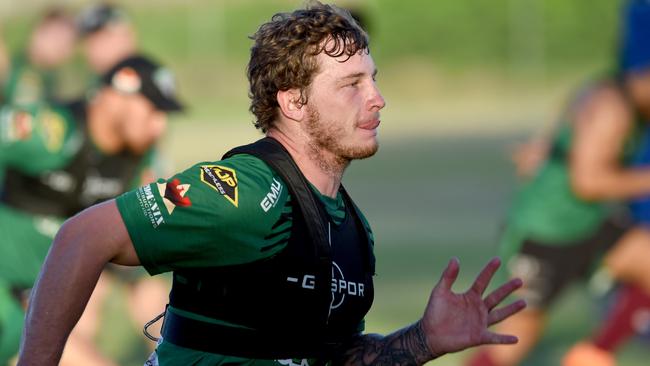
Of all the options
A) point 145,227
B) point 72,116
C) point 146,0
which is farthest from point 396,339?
point 146,0

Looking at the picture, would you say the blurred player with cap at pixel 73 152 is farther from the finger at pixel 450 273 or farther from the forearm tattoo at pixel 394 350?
the finger at pixel 450 273

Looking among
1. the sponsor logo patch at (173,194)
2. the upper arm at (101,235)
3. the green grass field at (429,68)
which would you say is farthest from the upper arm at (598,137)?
the green grass field at (429,68)

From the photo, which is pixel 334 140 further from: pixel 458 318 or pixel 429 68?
pixel 429 68

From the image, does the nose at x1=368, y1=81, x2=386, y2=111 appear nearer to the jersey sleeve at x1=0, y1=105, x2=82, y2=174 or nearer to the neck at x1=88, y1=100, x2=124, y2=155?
the jersey sleeve at x1=0, y1=105, x2=82, y2=174

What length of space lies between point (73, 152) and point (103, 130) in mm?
246

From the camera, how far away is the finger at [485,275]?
4.34 meters

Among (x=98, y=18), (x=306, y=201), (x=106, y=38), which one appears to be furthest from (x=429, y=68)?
(x=306, y=201)

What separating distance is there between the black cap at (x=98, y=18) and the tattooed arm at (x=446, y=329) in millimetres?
5413

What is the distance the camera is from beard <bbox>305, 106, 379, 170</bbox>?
421cm

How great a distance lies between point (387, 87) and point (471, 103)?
212 cm

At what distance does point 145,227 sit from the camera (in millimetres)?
3803

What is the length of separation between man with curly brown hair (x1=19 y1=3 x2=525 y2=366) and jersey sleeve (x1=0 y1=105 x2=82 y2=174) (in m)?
3.73

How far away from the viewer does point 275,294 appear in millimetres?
4039

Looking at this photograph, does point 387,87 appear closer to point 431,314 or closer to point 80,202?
point 80,202
